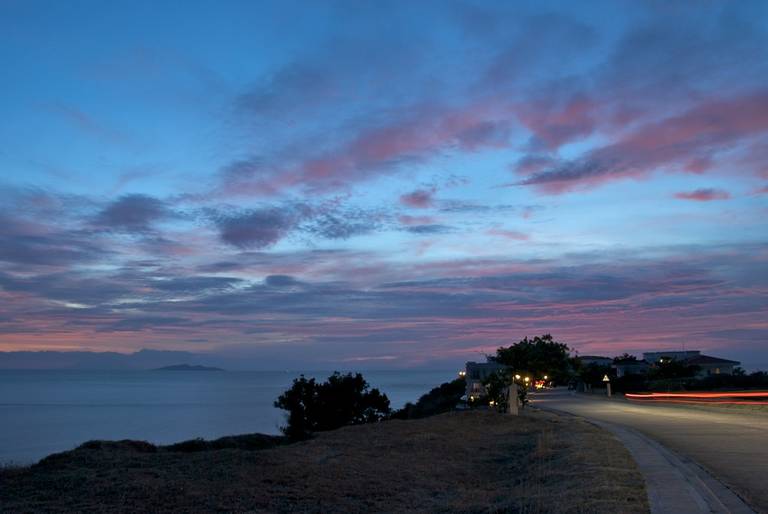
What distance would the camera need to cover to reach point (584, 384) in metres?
68.1

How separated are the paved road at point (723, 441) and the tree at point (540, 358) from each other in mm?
48192

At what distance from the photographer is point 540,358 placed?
80500 millimetres

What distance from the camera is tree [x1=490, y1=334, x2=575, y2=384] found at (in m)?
79.5

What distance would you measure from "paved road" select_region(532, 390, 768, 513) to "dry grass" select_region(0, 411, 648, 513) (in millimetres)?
1475

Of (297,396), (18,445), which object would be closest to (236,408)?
(18,445)

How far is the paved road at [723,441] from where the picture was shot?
11393mm

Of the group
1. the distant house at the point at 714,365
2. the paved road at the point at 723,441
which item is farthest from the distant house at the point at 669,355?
the paved road at the point at 723,441

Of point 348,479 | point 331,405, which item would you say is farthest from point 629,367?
point 348,479

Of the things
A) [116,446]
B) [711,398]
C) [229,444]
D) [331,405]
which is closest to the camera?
[116,446]

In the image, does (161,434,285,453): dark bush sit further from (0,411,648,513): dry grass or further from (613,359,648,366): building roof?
(613,359,648,366): building roof

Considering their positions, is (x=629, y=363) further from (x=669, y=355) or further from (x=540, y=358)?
(x=540, y=358)

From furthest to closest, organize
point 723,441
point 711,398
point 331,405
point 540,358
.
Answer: point 540,358, point 331,405, point 711,398, point 723,441

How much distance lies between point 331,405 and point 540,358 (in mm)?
41600

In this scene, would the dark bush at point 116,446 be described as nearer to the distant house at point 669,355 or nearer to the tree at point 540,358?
the tree at point 540,358
